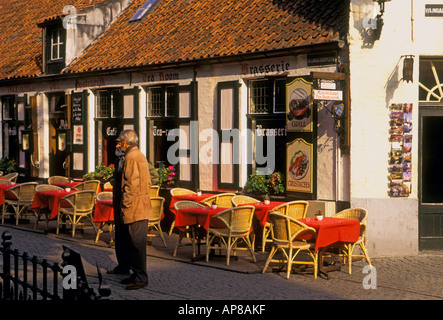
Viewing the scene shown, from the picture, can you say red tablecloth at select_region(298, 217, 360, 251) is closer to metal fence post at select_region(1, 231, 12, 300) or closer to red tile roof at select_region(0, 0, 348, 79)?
red tile roof at select_region(0, 0, 348, 79)

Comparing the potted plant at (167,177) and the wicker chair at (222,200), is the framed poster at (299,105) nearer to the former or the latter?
the wicker chair at (222,200)

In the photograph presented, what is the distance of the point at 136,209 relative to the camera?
9469mm

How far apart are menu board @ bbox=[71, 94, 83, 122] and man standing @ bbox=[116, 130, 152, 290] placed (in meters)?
10.5

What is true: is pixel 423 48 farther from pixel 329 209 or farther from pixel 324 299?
pixel 324 299

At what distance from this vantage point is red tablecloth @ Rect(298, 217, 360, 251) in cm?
1039

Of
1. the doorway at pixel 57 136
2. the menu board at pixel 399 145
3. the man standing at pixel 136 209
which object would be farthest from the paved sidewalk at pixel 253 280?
the doorway at pixel 57 136

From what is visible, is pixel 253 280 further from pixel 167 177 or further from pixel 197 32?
pixel 197 32

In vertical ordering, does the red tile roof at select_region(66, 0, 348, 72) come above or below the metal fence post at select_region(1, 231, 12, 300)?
above

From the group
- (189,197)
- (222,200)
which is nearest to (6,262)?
(222,200)

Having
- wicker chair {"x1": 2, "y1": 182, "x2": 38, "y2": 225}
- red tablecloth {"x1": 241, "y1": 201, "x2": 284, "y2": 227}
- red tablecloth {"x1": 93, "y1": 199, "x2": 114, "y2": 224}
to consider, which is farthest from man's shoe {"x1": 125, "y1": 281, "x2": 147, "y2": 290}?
wicker chair {"x1": 2, "y1": 182, "x2": 38, "y2": 225}

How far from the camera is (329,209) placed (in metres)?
13.1

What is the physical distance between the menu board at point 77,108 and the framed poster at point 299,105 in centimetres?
775

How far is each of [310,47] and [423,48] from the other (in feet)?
6.51

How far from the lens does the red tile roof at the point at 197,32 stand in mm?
13898
